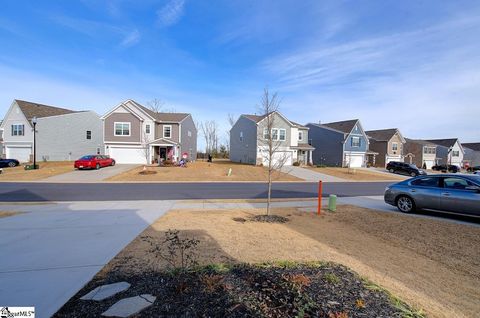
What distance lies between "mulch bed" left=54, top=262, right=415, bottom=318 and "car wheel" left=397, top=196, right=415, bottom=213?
25.0 ft

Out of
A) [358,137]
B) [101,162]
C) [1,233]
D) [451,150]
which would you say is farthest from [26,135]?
[451,150]

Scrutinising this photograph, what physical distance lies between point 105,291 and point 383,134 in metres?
57.1

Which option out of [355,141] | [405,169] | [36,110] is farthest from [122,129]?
[405,169]

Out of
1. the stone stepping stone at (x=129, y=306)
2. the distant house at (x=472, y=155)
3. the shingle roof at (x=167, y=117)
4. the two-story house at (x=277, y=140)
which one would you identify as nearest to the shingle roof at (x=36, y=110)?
the shingle roof at (x=167, y=117)

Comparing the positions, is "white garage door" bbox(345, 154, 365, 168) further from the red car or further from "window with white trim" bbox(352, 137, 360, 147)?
the red car

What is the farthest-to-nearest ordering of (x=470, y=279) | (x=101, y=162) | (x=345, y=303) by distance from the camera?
(x=101, y=162) → (x=470, y=279) → (x=345, y=303)

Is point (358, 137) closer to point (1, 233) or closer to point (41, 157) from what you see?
point (1, 233)

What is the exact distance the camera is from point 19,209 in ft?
31.2

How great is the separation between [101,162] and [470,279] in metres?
31.1

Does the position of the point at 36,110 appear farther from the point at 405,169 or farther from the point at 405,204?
the point at 405,169

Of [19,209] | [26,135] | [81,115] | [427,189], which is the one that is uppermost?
[81,115]

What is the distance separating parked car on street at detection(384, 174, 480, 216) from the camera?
8.20m

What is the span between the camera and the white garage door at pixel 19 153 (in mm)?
35719

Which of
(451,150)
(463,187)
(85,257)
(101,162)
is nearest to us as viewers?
(85,257)
